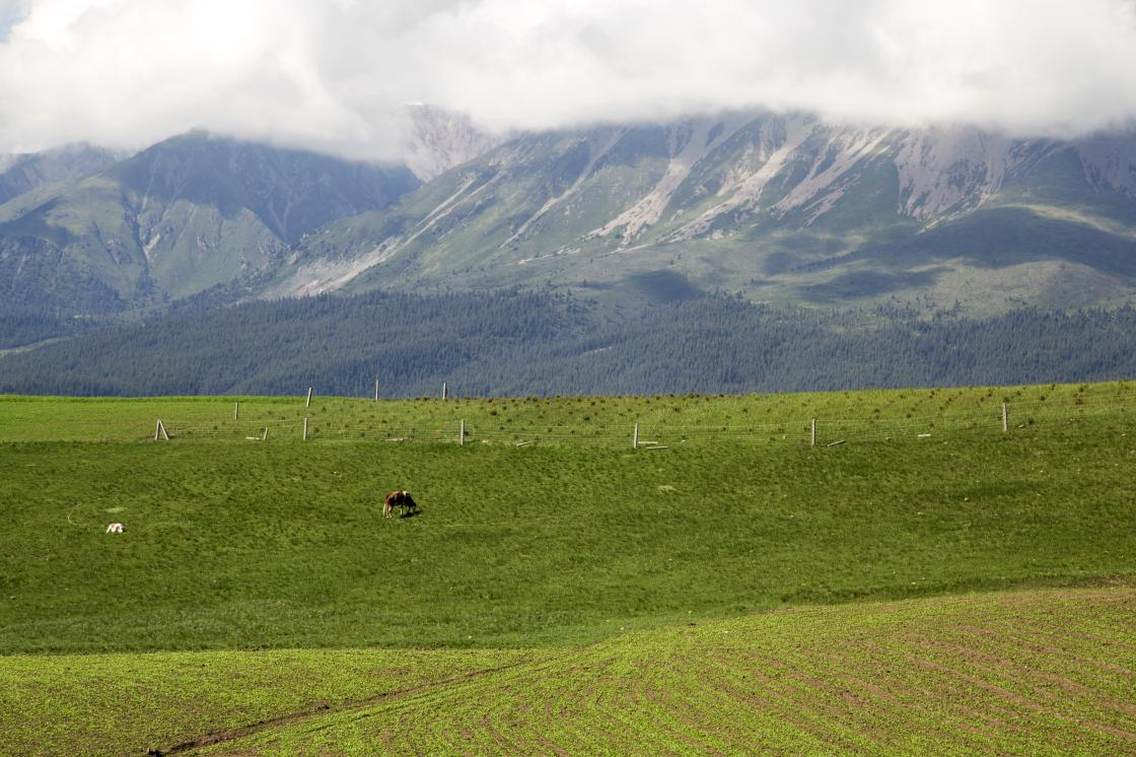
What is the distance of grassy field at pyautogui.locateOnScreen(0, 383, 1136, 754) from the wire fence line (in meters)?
0.34

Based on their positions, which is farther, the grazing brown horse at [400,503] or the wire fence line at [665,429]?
the wire fence line at [665,429]

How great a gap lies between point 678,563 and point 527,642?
46.4 feet

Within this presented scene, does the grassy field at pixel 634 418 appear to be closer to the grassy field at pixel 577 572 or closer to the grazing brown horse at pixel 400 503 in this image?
the grassy field at pixel 577 572

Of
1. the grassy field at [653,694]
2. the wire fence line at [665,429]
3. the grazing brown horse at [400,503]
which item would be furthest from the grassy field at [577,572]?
the grazing brown horse at [400,503]

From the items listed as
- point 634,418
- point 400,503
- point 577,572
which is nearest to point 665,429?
point 634,418

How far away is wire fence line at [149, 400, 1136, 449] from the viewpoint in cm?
7812

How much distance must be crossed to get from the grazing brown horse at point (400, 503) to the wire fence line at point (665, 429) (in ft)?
46.4

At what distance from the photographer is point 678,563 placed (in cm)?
5878

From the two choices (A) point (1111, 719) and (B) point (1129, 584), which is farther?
(B) point (1129, 584)

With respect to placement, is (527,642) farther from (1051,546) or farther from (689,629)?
(1051,546)

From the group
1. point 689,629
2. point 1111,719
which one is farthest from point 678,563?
point 1111,719

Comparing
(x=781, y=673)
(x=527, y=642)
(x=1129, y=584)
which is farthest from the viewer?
(x=1129, y=584)

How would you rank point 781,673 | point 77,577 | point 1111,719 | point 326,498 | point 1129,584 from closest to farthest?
point 1111,719
point 781,673
point 1129,584
point 77,577
point 326,498

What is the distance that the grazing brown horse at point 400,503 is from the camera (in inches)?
2611
